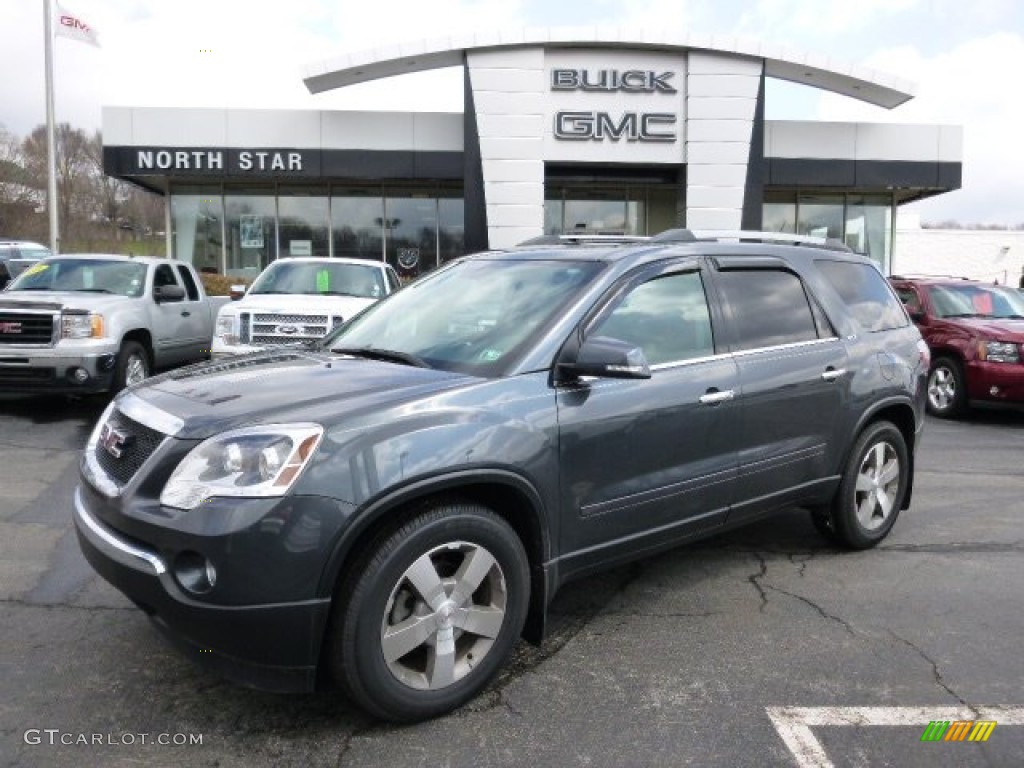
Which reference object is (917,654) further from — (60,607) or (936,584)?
(60,607)

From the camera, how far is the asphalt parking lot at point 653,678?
2.90 m

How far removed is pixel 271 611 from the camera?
2.71m

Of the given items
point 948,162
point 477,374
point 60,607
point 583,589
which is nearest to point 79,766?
point 60,607

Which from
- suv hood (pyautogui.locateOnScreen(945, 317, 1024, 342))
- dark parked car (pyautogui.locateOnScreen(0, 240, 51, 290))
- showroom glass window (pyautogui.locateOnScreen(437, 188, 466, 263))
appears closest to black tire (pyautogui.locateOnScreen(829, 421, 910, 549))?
suv hood (pyautogui.locateOnScreen(945, 317, 1024, 342))

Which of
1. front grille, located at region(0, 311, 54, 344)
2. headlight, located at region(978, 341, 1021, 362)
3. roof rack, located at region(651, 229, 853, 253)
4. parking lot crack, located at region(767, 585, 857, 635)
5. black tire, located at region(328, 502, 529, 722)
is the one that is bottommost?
parking lot crack, located at region(767, 585, 857, 635)

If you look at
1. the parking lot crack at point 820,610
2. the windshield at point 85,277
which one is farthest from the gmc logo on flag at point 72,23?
the parking lot crack at point 820,610

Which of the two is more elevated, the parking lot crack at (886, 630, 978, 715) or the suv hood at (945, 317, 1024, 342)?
the suv hood at (945, 317, 1024, 342)

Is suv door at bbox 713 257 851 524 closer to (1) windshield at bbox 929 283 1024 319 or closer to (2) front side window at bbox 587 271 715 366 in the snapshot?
(2) front side window at bbox 587 271 715 366

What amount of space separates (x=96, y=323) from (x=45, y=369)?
0.68 metres

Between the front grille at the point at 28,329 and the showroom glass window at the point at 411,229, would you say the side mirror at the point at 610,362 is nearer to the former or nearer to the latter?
the front grille at the point at 28,329

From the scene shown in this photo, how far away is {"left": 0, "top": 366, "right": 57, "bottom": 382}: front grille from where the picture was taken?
8.72m

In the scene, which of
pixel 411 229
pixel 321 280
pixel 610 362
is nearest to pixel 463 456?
pixel 610 362

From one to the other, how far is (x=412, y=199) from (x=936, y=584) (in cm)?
1904

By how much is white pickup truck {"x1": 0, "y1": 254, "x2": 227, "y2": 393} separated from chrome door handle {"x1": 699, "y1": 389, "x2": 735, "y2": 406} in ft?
23.4
